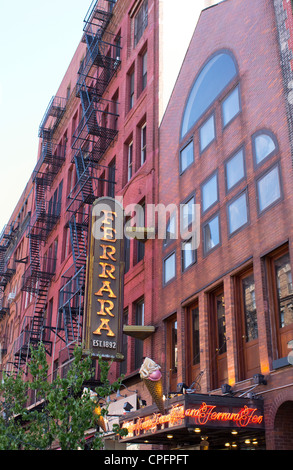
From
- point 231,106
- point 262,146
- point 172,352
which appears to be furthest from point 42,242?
point 262,146

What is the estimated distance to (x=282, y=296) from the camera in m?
15.4

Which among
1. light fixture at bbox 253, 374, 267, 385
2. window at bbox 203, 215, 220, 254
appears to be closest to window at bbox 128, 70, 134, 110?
window at bbox 203, 215, 220, 254

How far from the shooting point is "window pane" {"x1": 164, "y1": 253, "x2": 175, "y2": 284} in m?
22.2

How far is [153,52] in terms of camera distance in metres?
28.3

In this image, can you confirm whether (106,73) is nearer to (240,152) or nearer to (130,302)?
(130,302)

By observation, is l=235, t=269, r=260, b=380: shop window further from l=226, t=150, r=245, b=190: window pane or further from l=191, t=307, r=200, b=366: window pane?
l=226, t=150, r=245, b=190: window pane

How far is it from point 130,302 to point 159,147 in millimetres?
6943

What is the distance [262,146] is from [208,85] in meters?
5.73

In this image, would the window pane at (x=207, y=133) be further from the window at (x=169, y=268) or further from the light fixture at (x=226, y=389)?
the light fixture at (x=226, y=389)

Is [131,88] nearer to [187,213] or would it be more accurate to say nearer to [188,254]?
[187,213]

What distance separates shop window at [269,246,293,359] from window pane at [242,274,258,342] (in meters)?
0.98
